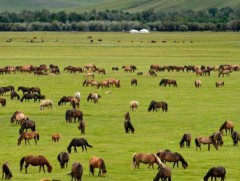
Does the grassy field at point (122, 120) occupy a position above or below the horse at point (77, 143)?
below

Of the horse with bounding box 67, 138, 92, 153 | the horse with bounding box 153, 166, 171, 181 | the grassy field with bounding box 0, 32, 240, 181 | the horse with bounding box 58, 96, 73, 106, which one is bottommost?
the grassy field with bounding box 0, 32, 240, 181

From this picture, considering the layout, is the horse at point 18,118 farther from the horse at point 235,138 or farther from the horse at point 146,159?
the horse at point 146,159

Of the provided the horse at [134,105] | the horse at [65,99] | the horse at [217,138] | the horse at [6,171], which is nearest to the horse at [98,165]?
the horse at [6,171]

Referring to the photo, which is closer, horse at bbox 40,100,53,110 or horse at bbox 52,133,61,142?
horse at bbox 52,133,61,142

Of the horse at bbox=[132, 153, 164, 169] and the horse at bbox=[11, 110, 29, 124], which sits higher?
the horse at bbox=[132, 153, 164, 169]

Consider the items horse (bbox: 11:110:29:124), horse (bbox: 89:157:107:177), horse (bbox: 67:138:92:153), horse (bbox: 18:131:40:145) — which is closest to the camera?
horse (bbox: 89:157:107:177)

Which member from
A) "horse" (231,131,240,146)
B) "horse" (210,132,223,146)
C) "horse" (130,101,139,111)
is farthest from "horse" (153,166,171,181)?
"horse" (130,101,139,111)

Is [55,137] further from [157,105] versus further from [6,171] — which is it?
[157,105]

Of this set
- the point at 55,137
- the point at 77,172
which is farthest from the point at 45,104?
the point at 77,172

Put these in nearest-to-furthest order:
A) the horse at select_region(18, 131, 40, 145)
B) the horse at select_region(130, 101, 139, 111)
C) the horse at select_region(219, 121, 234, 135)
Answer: the horse at select_region(18, 131, 40, 145) → the horse at select_region(219, 121, 234, 135) → the horse at select_region(130, 101, 139, 111)

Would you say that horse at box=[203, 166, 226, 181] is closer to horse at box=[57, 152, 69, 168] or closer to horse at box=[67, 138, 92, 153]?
horse at box=[57, 152, 69, 168]

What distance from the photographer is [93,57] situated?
308 ft

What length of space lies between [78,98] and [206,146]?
16207mm

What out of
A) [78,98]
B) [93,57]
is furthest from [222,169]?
[93,57]
